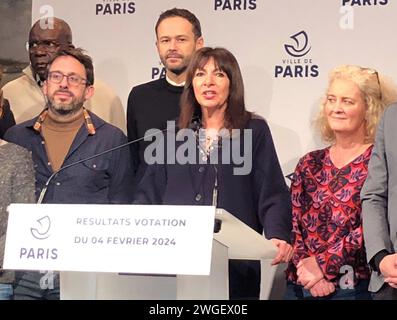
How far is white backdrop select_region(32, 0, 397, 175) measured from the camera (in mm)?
4367

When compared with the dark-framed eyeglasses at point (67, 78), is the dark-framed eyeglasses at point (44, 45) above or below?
above

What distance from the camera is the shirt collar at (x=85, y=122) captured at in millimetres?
4516

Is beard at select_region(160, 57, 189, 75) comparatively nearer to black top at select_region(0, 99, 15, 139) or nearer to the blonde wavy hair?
the blonde wavy hair

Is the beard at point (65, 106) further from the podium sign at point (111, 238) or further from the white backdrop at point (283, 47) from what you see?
the podium sign at point (111, 238)

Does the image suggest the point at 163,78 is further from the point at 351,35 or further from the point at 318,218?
the point at 318,218

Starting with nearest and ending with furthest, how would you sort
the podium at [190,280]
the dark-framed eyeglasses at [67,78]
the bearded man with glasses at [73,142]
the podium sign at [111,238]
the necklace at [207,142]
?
the podium sign at [111,238], the podium at [190,280], the necklace at [207,142], the bearded man with glasses at [73,142], the dark-framed eyeglasses at [67,78]

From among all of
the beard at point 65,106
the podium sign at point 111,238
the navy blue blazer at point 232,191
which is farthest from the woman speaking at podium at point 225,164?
the podium sign at point 111,238

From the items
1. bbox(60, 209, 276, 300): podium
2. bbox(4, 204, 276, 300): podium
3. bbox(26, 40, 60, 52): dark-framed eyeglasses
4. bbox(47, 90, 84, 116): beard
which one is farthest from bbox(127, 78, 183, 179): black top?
bbox(4, 204, 276, 300): podium

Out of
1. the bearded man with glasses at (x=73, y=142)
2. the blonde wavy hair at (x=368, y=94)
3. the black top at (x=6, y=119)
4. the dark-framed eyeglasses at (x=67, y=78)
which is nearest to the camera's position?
the blonde wavy hair at (x=368, y=94)

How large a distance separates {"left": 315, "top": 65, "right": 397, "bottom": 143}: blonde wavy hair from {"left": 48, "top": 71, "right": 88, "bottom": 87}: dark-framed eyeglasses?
1380 mm

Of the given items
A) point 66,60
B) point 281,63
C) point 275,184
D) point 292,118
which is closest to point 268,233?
point 275,184

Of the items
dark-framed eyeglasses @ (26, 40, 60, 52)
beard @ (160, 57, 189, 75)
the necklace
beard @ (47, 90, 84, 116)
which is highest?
dark-framed eyeglasses @ (26, 40, 60, 52)

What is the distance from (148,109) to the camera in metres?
4.66
